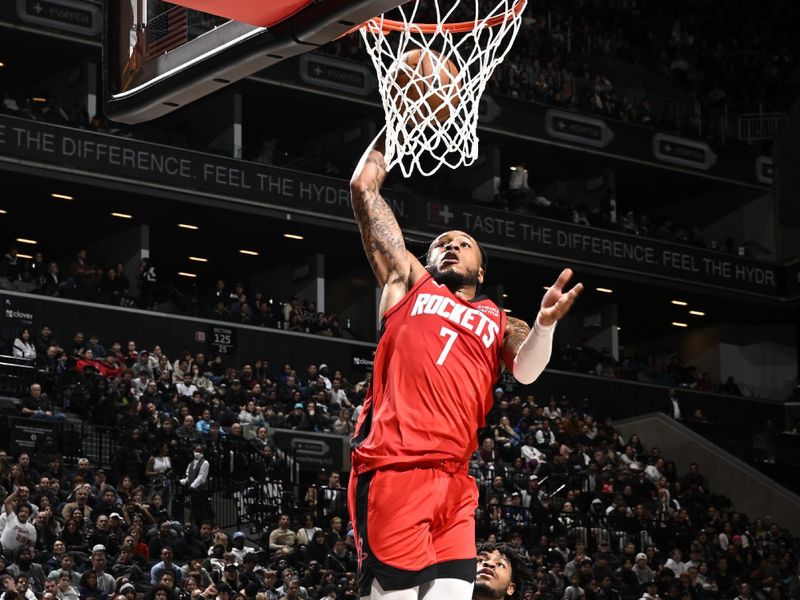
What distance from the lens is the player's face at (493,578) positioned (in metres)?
6.18

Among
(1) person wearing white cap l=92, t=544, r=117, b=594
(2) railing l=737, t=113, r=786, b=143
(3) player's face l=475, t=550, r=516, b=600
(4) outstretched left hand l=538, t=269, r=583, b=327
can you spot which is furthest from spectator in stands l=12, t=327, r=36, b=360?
(2) railing l=737, t=113, r=786, b=143

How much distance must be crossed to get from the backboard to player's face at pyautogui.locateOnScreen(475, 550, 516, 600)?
2414 millimetres

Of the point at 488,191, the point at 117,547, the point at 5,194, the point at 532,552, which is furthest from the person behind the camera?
the point at 488,191

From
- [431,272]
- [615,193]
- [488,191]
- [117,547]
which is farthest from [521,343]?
[615,193]

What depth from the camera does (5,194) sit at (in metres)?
28.7

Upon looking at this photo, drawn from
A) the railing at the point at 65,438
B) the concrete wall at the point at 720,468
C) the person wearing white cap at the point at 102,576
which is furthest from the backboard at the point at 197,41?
the concrete wall at the point at 720,468

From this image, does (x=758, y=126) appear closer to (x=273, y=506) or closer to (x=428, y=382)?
(x=273, y=506)

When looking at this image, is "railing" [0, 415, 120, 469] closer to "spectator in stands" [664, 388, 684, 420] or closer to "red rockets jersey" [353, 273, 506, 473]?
"red rockets jersey" [353, 273, 506, 473]

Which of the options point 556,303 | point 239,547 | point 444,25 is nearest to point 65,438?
point 239,547

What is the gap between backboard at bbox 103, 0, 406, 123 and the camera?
567 centimetres

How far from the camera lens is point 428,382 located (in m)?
5.89

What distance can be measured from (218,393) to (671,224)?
20.0 m

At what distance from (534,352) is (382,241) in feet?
2.68

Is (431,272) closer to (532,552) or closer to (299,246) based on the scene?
(532,552)
